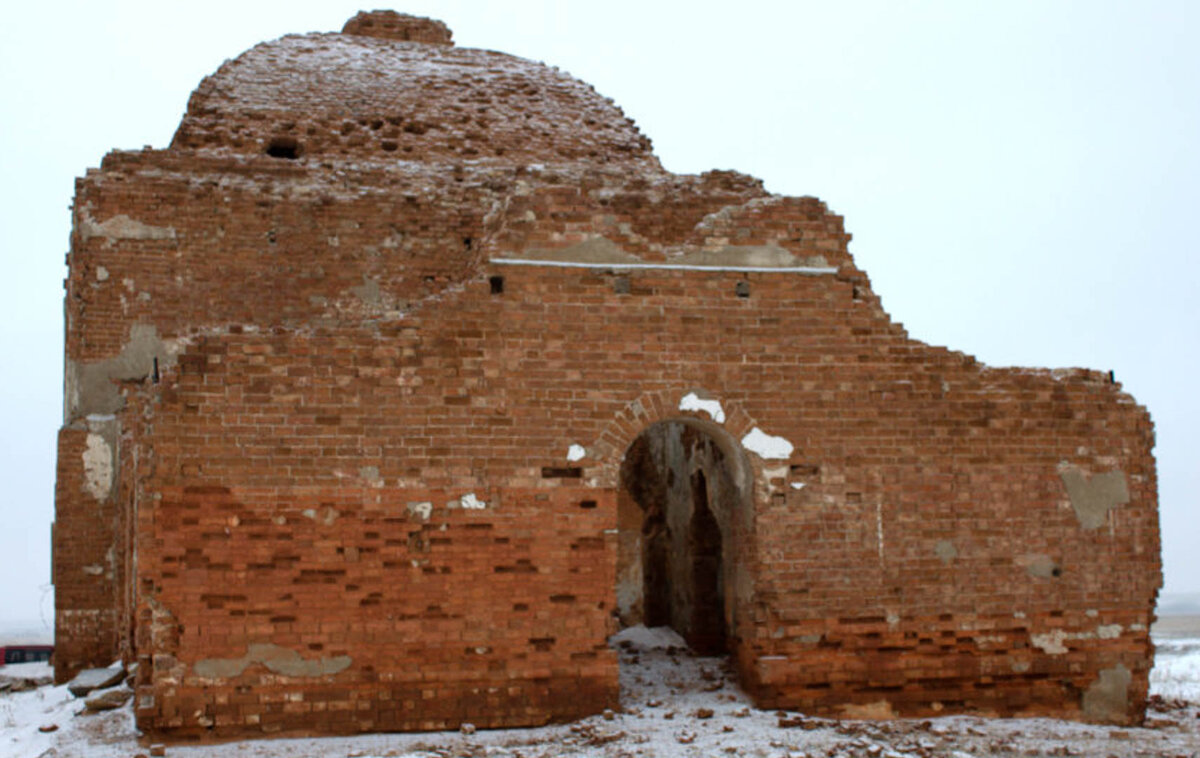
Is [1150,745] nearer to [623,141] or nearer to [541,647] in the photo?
[541,647]

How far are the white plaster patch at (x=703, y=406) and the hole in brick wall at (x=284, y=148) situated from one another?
5.37 m

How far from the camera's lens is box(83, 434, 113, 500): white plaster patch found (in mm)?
9727

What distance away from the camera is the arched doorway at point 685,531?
8094 mm

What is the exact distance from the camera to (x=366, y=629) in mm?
6883

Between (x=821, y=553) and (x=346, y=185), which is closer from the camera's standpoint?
(x=821, y=553)

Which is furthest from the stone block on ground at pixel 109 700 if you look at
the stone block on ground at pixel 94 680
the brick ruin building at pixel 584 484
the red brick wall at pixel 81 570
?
the red brick wall at pixel 81 570

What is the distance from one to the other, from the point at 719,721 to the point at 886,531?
1733 mm

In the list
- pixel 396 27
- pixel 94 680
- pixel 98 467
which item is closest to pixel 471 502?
pixel 94 680

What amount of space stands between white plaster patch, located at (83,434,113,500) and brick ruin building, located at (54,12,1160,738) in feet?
1.65

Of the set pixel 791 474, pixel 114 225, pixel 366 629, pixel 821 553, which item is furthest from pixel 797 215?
pixel 114 225

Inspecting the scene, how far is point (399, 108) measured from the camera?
11430 millimetres

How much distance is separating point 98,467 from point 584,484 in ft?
16.4

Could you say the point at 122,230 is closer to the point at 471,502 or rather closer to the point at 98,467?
the point at 98,467

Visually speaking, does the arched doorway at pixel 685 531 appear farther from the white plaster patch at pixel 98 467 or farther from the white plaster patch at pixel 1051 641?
the white plaster patch at pixel 98 467
